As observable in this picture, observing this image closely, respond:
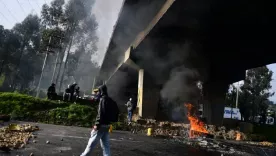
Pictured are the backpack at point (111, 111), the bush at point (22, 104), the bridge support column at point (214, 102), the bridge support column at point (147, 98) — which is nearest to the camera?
the backpack at point (111, 111)

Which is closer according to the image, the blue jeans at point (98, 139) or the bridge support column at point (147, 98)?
the blue jeans at point (98, 139)

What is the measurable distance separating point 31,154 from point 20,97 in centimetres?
1374

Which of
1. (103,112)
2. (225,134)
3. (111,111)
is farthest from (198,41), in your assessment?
(103,112)

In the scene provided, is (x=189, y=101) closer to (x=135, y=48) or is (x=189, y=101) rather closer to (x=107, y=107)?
(x=135, y=48)

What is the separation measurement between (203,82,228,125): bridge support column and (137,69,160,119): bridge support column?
5.59 metres

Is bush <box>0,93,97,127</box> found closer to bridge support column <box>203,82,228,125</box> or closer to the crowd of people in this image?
the crowd of people

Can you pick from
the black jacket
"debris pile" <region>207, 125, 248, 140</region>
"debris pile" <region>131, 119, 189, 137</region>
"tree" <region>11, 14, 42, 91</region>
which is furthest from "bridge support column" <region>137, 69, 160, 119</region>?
"tree" <region>11, 14, 42, 91</region>

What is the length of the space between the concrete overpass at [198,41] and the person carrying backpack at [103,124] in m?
5.76

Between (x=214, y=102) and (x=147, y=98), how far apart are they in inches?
264

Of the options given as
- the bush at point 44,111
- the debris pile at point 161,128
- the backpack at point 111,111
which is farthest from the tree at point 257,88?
the backpack at point 111,111

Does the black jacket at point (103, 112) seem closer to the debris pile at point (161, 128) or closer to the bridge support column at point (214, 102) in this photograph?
the debris pile at point (161, 128)

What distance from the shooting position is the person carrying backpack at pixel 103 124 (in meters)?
6.30

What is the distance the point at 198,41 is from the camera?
686 inches

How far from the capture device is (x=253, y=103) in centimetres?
5653
